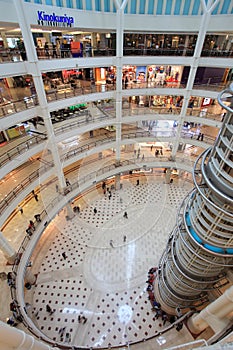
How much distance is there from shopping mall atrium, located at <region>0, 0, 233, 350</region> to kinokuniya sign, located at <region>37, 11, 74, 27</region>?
0.22 feet

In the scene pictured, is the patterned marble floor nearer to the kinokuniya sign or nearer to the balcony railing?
the balcony railing

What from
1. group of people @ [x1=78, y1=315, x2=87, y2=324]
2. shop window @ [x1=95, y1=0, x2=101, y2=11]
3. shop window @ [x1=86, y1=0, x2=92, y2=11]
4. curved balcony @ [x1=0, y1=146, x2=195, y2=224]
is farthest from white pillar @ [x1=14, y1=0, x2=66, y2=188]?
group of people @ [x1=78, y1=315, x2=87, y2=324]

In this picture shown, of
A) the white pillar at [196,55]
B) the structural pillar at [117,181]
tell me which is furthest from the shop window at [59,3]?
the structural pillar at [117,181]

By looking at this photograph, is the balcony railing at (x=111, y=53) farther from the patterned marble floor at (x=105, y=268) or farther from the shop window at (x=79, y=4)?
the patterned marble floor at (x=105, y=268)

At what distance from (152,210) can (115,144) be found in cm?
683

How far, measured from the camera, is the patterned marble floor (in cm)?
1112

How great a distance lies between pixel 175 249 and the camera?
797 cm

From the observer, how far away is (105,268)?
1374cm

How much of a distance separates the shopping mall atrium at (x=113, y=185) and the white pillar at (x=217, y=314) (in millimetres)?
37

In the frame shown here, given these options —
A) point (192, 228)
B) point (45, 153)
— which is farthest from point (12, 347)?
point (45, 153)

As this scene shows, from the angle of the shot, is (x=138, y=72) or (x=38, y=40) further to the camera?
(x=138, y=72)

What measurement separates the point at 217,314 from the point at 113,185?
48.2ft

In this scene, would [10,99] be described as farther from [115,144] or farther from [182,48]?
[182,48]

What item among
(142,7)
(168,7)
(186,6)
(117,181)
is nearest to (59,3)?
(142,7)
